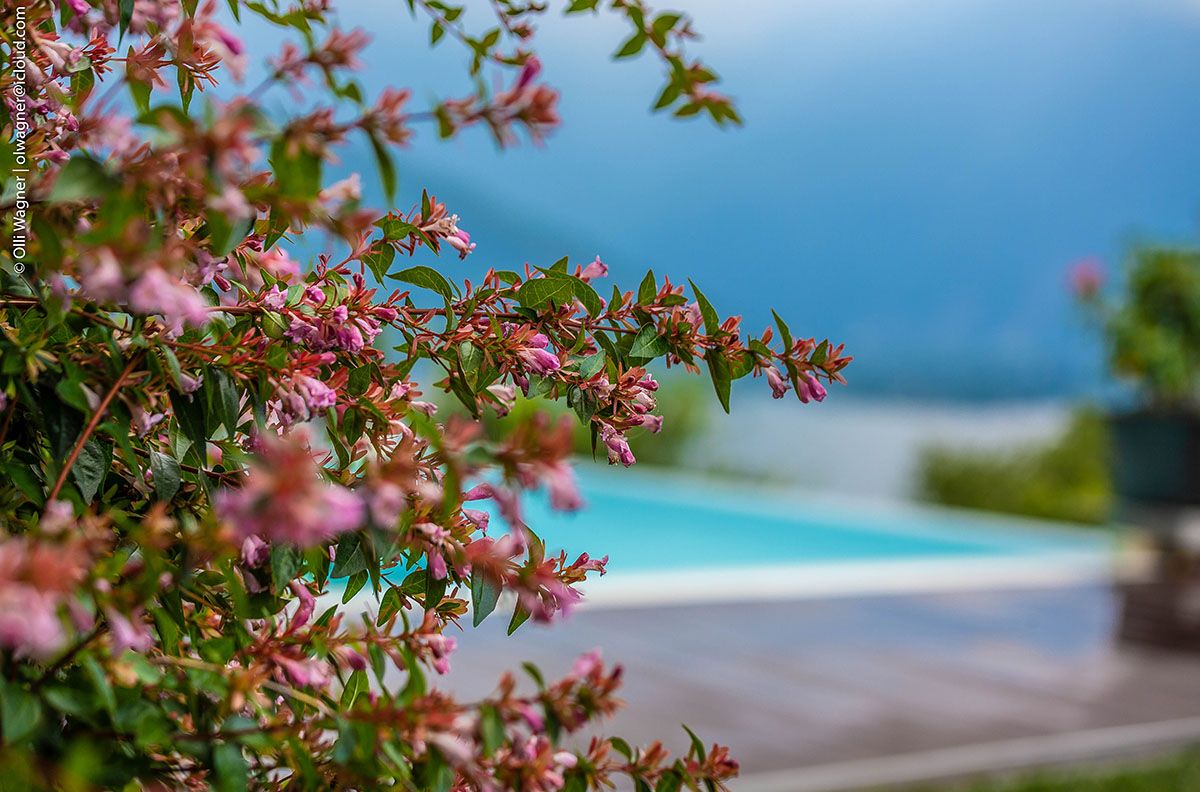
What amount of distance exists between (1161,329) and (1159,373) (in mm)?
259

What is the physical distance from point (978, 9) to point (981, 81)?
159 centimetres

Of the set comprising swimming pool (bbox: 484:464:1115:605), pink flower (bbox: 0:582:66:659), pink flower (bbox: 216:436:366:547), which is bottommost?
pink flower (bbox: 0:582:66:659)

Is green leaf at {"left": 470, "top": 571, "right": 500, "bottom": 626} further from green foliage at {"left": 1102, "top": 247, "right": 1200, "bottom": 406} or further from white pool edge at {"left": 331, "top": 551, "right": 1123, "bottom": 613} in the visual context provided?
green foliage at {"left": 1102, "top": 247, "right": 1200, "bottom": 406}

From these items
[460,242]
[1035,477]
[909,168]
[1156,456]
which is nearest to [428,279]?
[460,242]

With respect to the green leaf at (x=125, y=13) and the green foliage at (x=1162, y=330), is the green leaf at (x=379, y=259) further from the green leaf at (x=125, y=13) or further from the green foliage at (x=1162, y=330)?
the green foliage at (x=1162, y=330)

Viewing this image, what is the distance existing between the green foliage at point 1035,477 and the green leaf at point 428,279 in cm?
1096

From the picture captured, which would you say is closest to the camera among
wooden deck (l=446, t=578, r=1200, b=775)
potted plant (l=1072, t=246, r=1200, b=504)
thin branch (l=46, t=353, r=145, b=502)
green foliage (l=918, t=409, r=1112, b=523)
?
thin branch (l=46, t=353, r=145, b=502)

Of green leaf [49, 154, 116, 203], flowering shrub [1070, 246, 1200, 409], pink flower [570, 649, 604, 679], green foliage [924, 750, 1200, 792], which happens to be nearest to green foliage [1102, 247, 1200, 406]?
flowering shrub [1070, 246, 1200, 409]

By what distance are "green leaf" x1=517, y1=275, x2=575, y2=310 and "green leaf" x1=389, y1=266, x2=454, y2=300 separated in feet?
0.17

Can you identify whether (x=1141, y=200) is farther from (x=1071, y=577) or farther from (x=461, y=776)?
(x=461, y=776)

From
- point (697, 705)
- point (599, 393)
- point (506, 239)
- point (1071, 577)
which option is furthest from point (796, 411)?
point (599, 393)

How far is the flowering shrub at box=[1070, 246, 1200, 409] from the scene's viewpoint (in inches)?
268

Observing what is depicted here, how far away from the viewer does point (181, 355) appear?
2.40ft

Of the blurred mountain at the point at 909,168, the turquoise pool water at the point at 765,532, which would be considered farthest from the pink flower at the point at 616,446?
the blurred mountain at the point at 909,168
